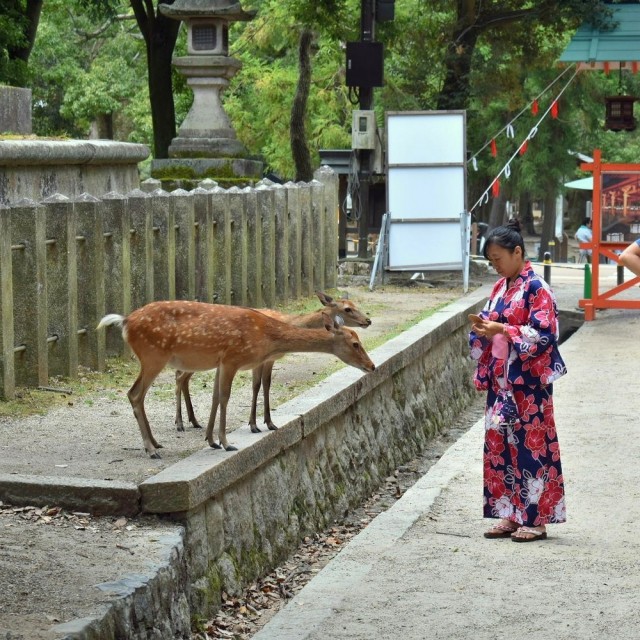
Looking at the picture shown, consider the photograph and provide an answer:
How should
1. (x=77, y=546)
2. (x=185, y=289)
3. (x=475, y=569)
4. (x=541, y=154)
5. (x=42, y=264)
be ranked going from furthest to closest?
(x=541, y=154)
(x=185, y=289)
(x=42, y=264)
(x=475, y=569)
(x=77, y=546)

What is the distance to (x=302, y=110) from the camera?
27.9 m

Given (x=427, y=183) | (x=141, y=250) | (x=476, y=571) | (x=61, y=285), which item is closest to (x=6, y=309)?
(x=61, y=285)

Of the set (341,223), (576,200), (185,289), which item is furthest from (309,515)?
(576,200)

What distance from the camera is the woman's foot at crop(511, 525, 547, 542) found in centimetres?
711

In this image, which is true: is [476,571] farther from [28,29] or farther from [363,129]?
[28,29]

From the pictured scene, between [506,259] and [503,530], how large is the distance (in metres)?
1.52

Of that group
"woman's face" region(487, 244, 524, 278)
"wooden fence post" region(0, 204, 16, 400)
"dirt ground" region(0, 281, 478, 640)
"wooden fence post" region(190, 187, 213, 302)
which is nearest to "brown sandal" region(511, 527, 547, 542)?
"woman's face" region(487, 244, 524, 278)

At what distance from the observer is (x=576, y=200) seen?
5078 centimetres

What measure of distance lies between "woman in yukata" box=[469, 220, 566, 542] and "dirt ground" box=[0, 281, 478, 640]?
184 cm

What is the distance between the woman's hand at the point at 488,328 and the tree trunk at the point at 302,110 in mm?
20393

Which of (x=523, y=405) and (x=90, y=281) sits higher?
(x=90, y=281)

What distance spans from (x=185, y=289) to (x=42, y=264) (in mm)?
3136

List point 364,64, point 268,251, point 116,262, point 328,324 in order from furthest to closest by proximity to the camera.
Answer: point 364,64
point 268,251
point 116,262
point 328,324

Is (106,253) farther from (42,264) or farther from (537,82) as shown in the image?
(537,82)
